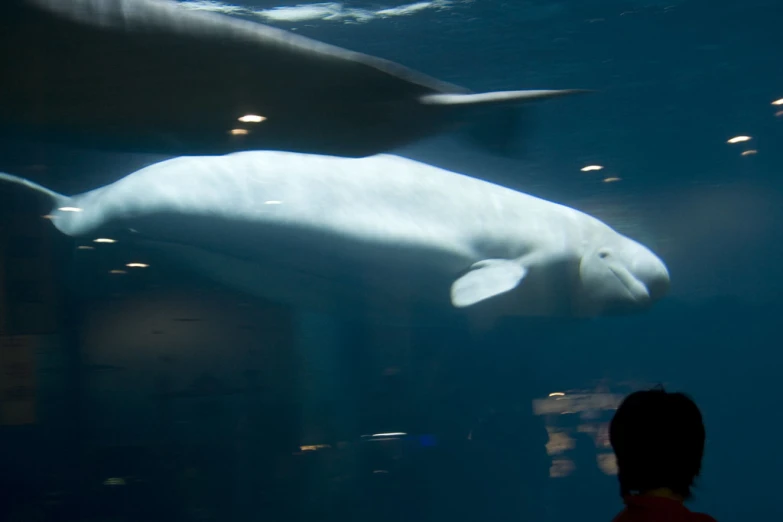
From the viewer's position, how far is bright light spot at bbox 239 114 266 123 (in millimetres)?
3188

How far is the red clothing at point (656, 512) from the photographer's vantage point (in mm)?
1731

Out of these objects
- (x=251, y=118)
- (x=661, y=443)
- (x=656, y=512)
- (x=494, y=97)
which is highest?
(x=251, y=118)

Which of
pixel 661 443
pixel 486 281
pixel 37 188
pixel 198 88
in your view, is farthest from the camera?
pixel 486 281

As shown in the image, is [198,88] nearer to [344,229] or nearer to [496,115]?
[496,115]

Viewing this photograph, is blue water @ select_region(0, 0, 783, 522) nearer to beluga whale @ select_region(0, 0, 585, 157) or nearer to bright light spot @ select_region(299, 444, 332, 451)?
bright light spot @ select_region(299, 444, 332, 451)

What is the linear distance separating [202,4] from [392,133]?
451 cm

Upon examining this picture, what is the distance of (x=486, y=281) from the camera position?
737 cm

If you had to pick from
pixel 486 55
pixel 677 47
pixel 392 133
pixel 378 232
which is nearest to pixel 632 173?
pixel 677 47

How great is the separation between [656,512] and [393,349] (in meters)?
8.04

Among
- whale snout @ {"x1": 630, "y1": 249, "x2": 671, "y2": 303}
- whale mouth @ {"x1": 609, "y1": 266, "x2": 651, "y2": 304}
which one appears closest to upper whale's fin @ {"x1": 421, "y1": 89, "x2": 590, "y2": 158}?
whale mouth @ {"x1": 609, "y1": 266, "x2": 651, "y2": 304}

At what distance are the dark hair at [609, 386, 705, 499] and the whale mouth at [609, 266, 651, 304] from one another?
7.26 metres

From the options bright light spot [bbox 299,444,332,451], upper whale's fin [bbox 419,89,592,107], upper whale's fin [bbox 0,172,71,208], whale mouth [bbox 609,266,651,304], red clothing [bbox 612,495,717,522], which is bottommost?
bright light spot [bbox 299,444,332,451]

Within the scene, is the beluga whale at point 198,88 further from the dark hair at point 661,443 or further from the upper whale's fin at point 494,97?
the dark hair at point 661,443

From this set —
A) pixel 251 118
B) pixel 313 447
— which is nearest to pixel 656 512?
pixel 251 118
